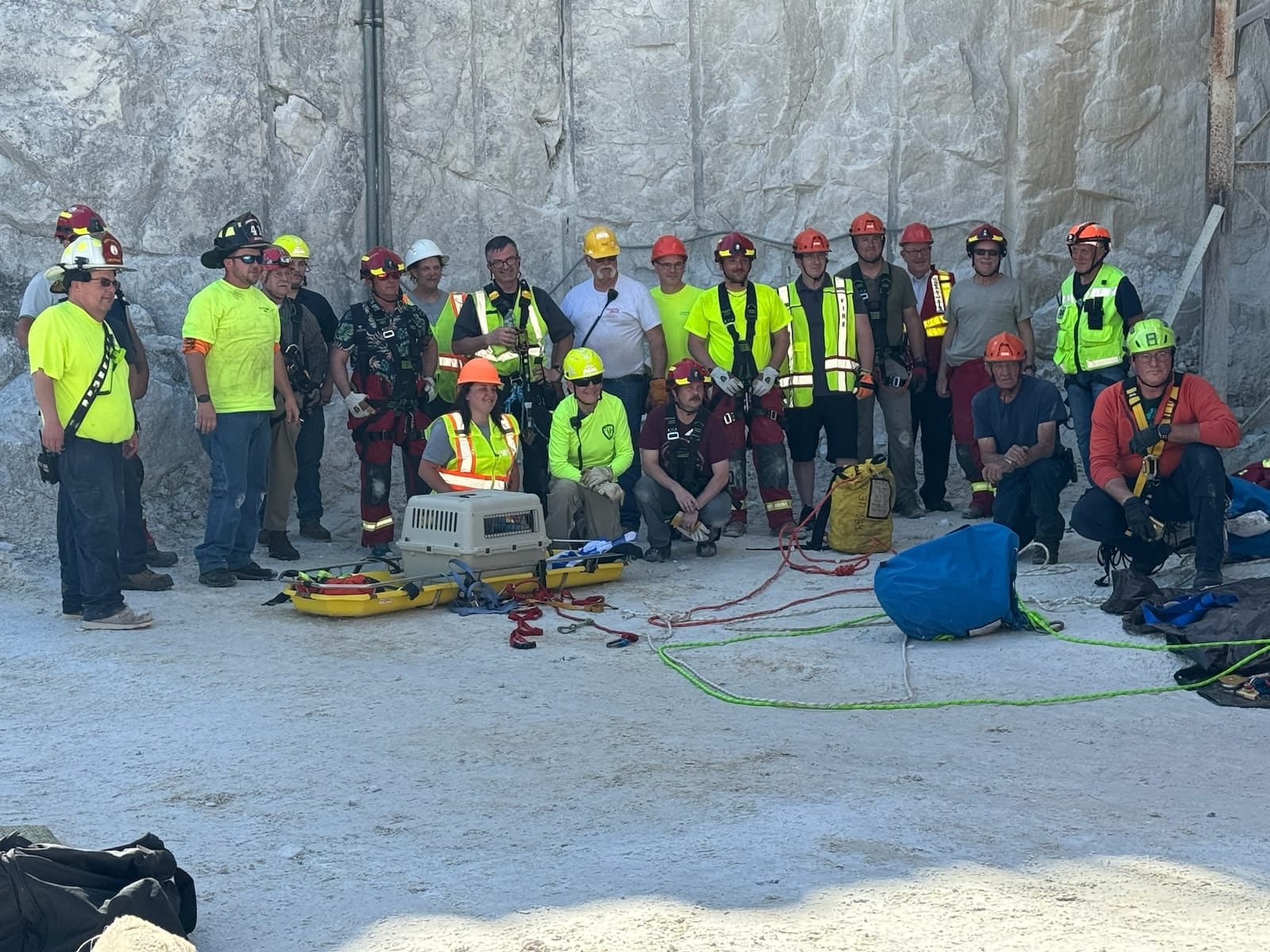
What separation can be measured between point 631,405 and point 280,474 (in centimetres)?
231

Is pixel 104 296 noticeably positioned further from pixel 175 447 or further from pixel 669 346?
pixel 669 346

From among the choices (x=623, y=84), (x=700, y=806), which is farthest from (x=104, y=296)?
(x=623, y=84)

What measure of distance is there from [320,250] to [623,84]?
286 cm

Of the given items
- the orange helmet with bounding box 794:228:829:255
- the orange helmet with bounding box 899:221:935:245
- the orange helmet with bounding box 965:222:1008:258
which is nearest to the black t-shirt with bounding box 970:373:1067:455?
the orange helmet with bounding box 965:222:1008:258

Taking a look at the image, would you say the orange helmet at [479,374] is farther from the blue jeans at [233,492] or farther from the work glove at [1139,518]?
the work glove at [1139,518]

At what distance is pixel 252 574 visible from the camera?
9.12m

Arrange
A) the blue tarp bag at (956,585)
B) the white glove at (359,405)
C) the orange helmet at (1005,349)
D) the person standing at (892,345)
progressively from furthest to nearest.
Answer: the person standing at (892,345) → the white glove at (359,405) → the orange helmet at (1005,349) → the blue tarp bag at (956,585)

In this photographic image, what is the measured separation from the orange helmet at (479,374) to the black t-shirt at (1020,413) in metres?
2.87

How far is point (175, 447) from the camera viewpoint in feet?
35.2

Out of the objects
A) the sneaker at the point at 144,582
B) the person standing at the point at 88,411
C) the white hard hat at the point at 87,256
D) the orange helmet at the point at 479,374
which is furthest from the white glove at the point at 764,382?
the white hard hat at the point at 87,256

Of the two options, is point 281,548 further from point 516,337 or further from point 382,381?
point 516,337

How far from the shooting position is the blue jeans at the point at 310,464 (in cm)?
1022

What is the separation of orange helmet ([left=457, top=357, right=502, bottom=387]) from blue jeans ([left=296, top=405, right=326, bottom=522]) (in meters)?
1.52

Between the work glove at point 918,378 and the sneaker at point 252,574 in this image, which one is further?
the work glove at point 918,378
